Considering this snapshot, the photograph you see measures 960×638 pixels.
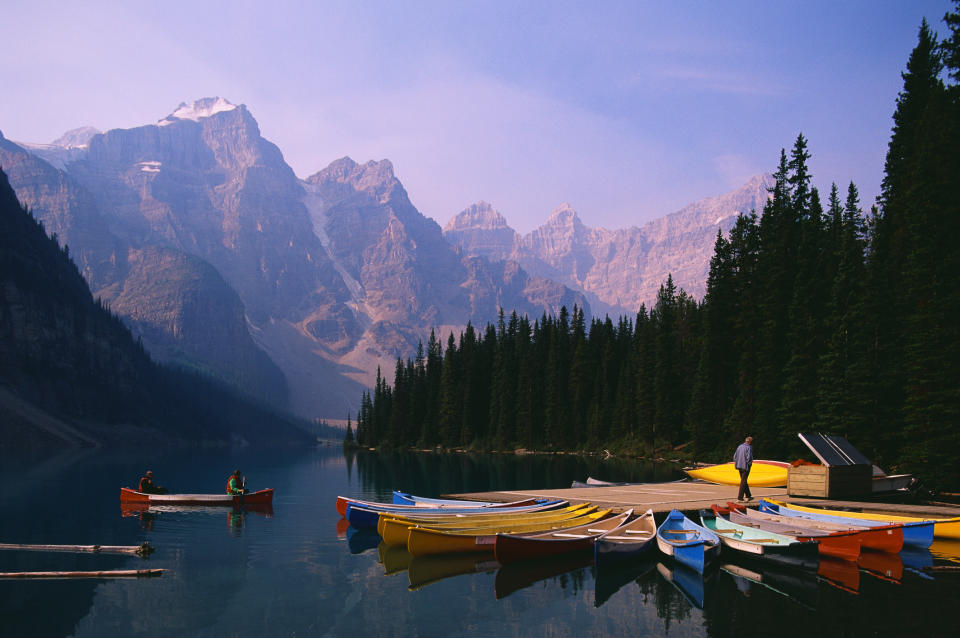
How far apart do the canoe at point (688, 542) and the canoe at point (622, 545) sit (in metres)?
0.51

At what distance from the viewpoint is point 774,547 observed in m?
23.2

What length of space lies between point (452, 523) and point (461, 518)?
948mm

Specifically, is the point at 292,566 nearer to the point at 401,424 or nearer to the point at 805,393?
the point at 805,393

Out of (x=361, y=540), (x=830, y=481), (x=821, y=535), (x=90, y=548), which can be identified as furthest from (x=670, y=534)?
(x=90, y=548)

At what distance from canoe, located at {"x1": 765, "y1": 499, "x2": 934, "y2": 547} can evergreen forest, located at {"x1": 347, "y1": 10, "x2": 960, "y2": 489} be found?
1159cm

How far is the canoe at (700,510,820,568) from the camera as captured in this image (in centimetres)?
2322

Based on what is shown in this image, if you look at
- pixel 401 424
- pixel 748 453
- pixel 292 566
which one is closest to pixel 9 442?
pixel 401 424

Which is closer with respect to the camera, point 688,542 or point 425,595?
point 425,595

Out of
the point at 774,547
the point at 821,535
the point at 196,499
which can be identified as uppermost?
the point at 821,535

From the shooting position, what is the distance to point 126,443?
177250 mm

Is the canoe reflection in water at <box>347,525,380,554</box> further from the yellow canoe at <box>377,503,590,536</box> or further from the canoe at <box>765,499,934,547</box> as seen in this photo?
the canoe at <box>765,499,934,547</box>

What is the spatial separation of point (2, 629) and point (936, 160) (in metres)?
46.7

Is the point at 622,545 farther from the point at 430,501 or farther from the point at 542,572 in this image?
the point at 430,501

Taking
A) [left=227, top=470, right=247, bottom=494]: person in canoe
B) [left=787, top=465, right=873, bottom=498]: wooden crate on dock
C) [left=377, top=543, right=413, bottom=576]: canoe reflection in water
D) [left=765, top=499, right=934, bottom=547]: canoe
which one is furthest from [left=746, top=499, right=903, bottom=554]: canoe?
[left=227, top=470, right=247, bottom=494]: person in canoe
